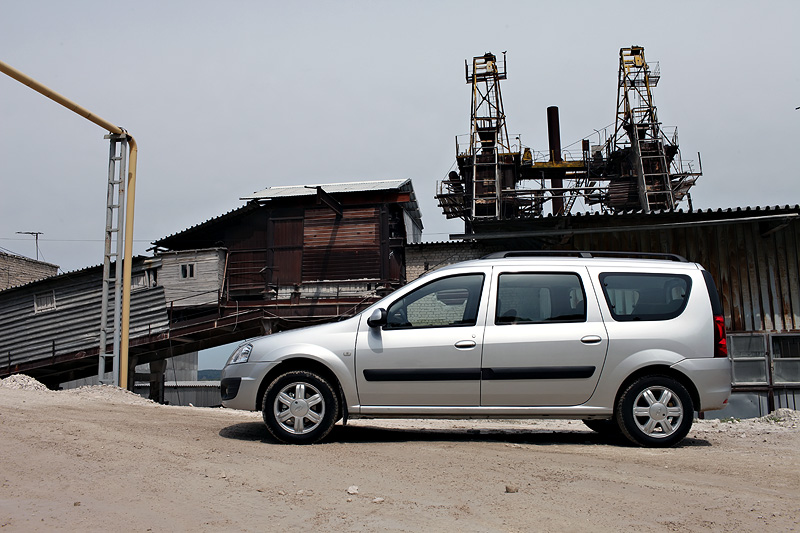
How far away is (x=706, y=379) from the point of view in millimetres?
6047

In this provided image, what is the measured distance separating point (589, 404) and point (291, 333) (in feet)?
9.34

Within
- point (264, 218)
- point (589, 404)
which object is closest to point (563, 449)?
point (589, 404)

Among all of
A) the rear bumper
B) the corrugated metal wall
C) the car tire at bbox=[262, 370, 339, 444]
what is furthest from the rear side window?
the corrugated metal wall

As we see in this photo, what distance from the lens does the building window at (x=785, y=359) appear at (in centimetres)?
1600

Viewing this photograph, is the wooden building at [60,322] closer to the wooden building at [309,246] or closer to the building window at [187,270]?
the wooden building at [309,246]

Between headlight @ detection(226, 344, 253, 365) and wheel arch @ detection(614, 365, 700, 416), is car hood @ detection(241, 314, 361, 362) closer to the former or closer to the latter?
headlight @ detection(226, 344, 253, 365)

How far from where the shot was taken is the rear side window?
20.3ft

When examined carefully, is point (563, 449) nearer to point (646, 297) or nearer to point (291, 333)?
point (646, 297)

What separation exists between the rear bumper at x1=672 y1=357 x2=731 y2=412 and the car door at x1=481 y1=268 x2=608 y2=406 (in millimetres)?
800

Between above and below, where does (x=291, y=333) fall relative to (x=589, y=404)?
above

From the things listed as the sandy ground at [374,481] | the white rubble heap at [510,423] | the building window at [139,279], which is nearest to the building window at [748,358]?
the white rubble heap at [510,423]

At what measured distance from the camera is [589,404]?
600 centimetres

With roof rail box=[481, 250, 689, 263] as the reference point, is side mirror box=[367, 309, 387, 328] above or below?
below

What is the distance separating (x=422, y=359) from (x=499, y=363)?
70cm
